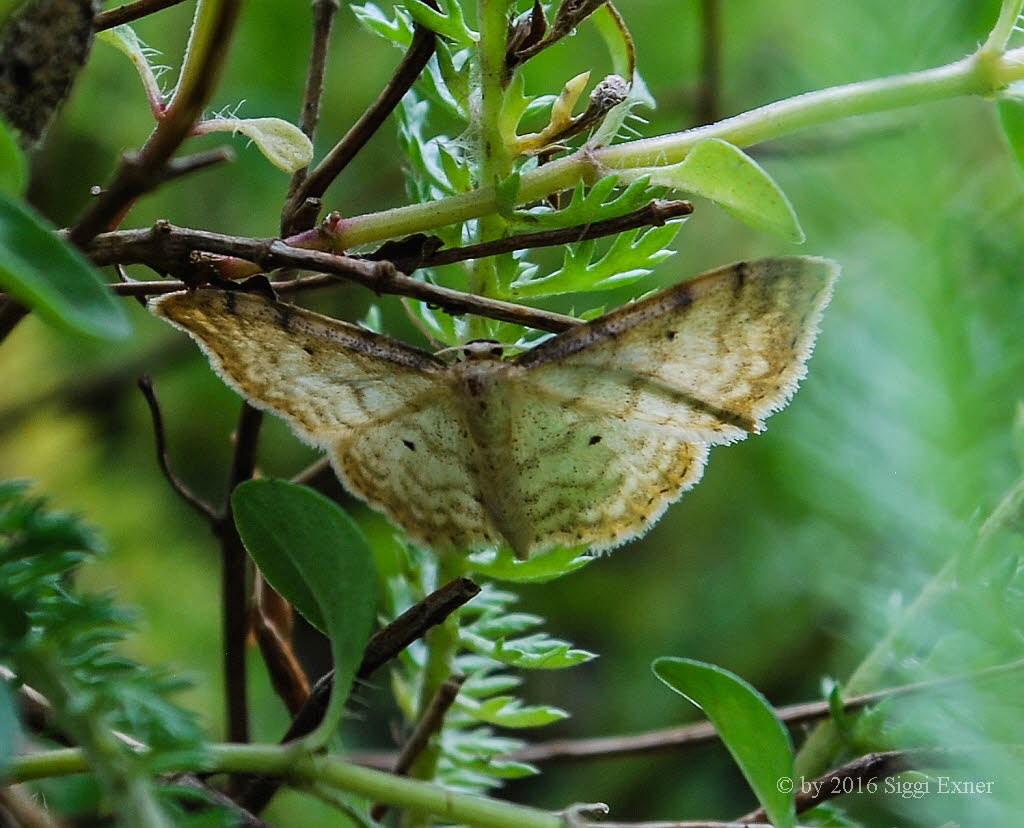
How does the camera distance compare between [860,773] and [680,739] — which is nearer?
[860,773]

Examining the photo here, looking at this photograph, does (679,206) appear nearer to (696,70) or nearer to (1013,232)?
(1013,232)

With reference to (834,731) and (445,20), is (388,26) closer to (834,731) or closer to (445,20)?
(445,20)

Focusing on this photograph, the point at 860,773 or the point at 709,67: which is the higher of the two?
the point at 709,67

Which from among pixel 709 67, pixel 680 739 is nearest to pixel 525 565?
pixel 680 739

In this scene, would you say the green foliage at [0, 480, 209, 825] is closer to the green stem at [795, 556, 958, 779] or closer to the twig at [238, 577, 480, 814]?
the twig at [238, 577, 480, 814]

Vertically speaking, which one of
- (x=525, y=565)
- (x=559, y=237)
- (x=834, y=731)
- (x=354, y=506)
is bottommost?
(x=354, y=506)
